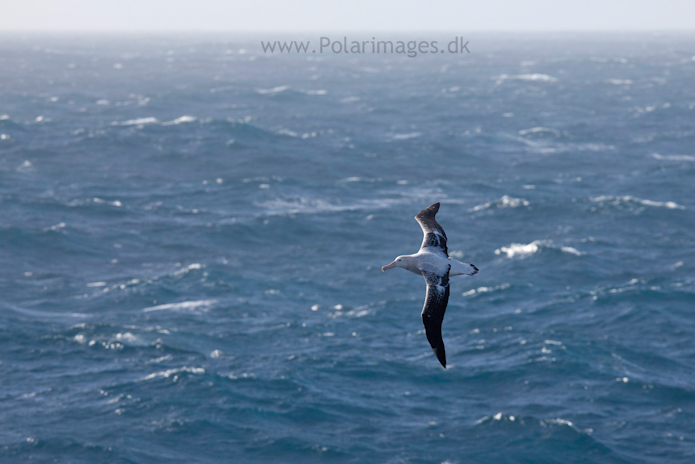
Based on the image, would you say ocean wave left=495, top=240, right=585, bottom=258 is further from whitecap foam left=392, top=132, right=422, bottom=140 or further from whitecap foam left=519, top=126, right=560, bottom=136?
whitecap foam left=519, top=126, right=560, bottom=136

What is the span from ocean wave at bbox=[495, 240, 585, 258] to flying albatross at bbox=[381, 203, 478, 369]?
4919 centimetres

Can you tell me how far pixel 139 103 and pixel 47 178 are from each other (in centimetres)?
6317

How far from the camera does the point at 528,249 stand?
7500 cm

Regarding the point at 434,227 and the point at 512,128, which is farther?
the point at 512,128

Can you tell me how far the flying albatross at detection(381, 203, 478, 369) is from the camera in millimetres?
23391

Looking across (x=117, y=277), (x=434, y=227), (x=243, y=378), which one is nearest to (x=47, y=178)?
(x=117, y=277)

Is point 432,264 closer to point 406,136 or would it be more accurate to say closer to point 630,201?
point 630,201

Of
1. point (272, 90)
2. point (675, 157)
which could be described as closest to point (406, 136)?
point (675, 157)

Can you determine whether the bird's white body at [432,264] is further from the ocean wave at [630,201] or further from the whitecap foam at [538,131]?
the whitecap foam at [538,131]

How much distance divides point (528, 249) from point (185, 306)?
31.9 m

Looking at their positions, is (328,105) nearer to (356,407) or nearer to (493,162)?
(493,162)

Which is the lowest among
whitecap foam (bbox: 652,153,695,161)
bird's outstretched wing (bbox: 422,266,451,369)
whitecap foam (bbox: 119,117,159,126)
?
whitecap foam (bbox: 652,153,695,161)

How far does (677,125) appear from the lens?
137m

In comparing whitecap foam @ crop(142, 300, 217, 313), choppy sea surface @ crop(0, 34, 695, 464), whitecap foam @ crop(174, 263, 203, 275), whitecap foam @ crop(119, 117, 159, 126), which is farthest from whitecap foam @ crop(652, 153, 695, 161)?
whitecap foam @ crop(119, 117, 159, 126)
